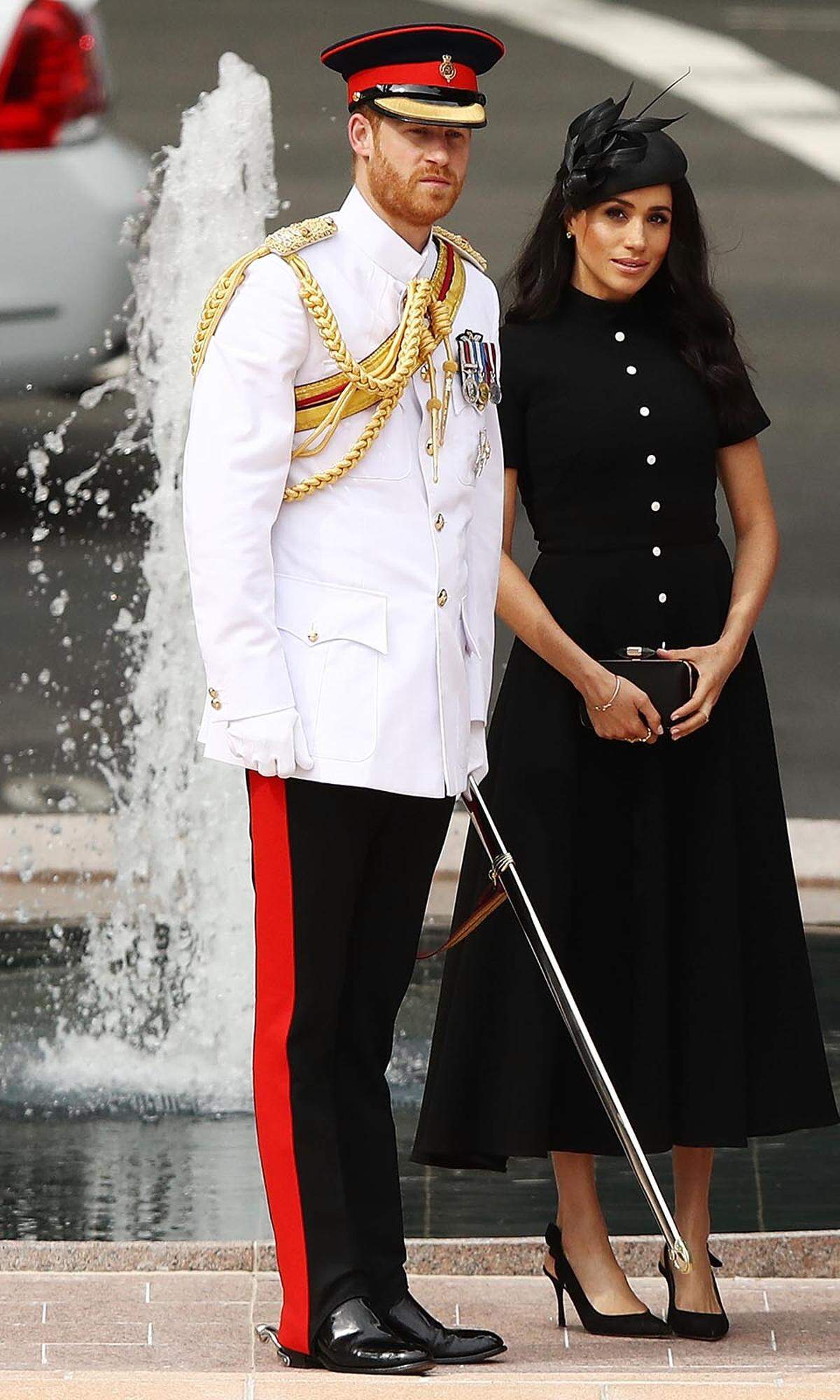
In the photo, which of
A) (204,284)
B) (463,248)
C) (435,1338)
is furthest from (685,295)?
(204,284)

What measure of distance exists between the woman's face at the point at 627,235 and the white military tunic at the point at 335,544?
324mm

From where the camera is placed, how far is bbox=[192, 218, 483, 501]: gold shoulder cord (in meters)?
2.38

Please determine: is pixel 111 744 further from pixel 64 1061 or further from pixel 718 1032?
pixel 718 1032

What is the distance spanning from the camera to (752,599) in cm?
278

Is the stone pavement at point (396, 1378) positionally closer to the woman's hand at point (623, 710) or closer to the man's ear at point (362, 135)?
the woman's hand at point (623, 710)

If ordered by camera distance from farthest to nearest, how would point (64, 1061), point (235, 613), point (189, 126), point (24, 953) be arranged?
point (189, 126), point (24, 953), point (64, 1061), point (235, 613)

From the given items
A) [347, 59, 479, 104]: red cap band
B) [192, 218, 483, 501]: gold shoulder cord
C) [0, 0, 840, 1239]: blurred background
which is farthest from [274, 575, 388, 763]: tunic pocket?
[0, 0, 840, 1239]: blurred background

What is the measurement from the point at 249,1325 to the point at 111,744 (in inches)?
130

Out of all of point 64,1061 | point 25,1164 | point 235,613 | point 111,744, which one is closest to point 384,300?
point 235,613

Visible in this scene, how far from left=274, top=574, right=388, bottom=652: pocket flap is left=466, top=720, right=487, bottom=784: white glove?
18 cm

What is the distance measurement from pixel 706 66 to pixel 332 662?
400 centimetres

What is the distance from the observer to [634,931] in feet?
9.01

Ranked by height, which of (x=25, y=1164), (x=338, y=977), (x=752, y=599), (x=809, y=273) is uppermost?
(x=752, y=599)

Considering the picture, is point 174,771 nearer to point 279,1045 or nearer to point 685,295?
point 685,295
